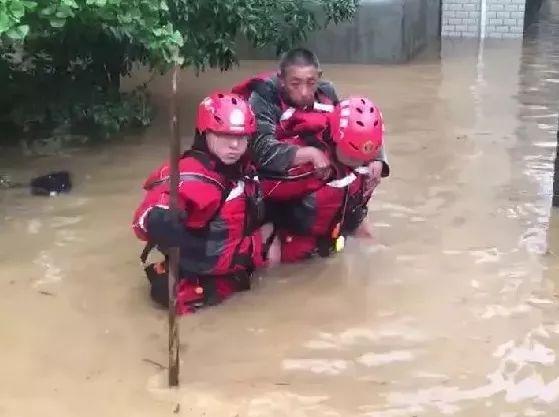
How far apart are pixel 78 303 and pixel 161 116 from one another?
4127 mm

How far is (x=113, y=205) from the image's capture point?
5.37 metres

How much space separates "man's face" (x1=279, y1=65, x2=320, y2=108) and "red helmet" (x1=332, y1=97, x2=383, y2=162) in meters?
0.21

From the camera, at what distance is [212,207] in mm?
3852

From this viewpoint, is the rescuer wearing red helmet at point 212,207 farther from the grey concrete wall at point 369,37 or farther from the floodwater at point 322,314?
the grey concrete wall at point 369,37

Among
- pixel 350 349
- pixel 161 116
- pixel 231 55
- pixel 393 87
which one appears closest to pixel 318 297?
pixel 350 349

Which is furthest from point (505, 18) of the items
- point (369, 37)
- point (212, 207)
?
point (212, 207)

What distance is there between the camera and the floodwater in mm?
3262

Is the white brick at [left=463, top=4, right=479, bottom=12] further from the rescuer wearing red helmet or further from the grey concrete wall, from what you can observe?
the rescuer wearing red helmet

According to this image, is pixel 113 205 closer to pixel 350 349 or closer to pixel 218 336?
pixel 218 336

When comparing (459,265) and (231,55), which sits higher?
(231,55)

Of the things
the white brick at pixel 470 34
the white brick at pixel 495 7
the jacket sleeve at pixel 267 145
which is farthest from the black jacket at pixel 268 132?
the white brick at pixel 495 7

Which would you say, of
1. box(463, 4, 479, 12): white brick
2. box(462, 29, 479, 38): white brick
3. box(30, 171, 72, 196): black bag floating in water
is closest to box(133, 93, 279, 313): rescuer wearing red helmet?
box(30, 171, 72, 196): black bag floating in water

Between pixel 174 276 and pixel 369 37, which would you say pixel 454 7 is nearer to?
pixel 369 37

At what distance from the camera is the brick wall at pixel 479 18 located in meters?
13.9
